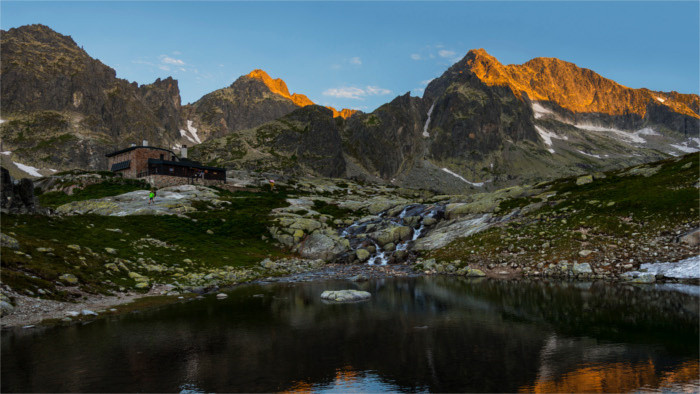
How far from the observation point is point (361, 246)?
75.1 metres

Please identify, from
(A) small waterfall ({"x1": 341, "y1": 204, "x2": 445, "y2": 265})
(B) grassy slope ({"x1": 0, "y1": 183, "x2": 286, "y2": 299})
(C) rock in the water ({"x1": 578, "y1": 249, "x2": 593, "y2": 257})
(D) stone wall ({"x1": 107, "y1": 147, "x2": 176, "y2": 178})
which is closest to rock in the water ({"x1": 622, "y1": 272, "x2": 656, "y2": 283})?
(C) rock in the water ({"x1": 578, "y1": 249, "x2": 593, "y2": 257})

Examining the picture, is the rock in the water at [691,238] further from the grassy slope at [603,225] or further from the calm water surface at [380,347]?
the calm water surface at [380,347]

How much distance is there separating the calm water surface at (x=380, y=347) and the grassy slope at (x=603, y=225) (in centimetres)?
1443

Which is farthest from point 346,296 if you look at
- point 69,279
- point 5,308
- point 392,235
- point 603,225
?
point 392,235

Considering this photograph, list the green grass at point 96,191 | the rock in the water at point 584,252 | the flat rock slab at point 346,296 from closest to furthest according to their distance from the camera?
the flat rock slab at point 346,296 → the rock in the water at point 584,252 → the green grass at point 96,191

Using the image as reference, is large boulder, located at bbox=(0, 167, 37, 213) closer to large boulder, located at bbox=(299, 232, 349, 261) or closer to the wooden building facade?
large boulder, located at bbox=(299, 232, 349, 261)

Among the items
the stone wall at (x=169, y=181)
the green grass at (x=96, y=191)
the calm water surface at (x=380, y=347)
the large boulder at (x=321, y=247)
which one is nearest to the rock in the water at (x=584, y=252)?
the calm water surface at (x=380, y=347)

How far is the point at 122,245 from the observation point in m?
49.5

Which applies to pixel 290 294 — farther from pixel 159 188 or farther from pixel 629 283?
pixel 159 188

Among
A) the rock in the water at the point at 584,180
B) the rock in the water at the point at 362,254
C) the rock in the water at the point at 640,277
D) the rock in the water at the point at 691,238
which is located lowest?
the rock in the water at the point at 362,254

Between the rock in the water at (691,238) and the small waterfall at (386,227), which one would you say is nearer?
the rock in the water at (691,238)

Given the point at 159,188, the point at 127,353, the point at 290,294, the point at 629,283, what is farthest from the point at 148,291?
the point at 159,188

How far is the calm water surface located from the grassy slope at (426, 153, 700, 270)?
1443 centimetres

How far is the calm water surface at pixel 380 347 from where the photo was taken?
52.9 feet
